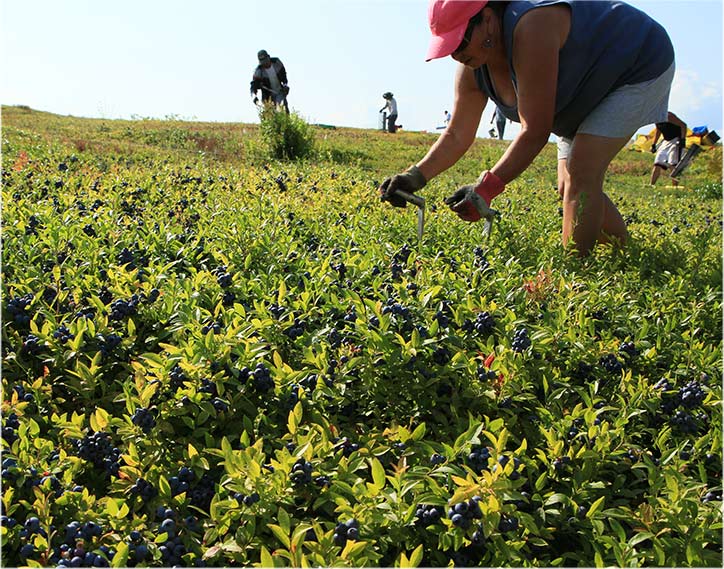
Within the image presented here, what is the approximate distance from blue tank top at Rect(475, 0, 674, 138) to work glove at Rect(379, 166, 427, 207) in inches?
27.2

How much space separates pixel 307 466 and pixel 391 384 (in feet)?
2.19

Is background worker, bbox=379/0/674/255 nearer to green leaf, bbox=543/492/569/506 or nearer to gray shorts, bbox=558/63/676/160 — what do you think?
gray shorts, bbox=558/63/676/160

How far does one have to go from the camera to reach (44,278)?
289 cm

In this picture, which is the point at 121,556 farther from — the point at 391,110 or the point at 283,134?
the point at 391,110

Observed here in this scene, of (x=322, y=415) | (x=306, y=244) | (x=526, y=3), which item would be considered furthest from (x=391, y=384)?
(x=526, y=3)

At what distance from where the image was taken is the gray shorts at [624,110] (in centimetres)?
369

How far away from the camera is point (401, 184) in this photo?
3.96 meters

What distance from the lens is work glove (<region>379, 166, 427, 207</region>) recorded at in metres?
3.95

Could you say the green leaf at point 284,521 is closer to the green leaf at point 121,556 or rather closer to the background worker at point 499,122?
the green leaf at point 121,556

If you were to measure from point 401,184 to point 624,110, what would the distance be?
1387 millimetres

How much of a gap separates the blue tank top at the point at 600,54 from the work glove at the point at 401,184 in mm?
692

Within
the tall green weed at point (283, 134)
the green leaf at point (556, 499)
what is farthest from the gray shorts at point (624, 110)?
the tall green weed at point (283, 134)

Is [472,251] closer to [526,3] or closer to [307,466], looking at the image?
[526,3]

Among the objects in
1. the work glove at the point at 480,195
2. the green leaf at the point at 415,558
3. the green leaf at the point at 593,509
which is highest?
the work glove at the point at 480,195
